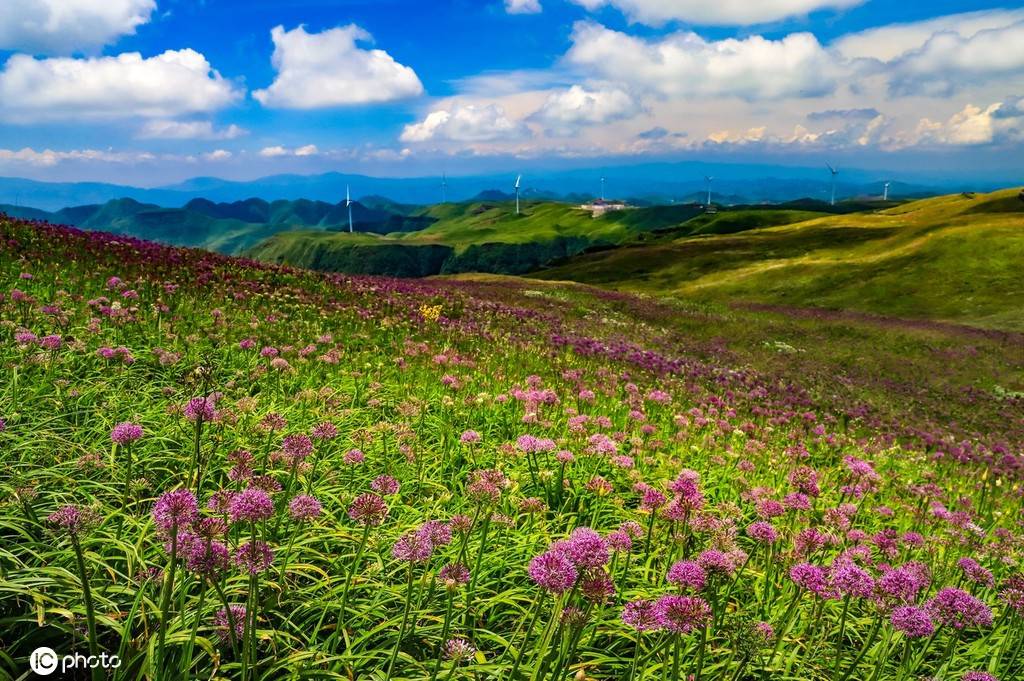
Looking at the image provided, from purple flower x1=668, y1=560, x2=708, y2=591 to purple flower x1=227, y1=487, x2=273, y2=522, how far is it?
2164 millimetres

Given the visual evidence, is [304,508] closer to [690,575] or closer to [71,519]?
[71,519]

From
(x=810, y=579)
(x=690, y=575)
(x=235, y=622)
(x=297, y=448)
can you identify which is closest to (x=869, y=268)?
(x=810, y=579)

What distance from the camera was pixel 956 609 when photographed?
3.18 m

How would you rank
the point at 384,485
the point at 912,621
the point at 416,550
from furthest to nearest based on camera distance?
the point at 384,485 → the point at 912,621 → the point at 416,550

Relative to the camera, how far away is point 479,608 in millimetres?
4145

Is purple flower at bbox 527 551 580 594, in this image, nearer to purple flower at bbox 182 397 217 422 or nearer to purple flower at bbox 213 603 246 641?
purple flower at bbox 213 603 246 641

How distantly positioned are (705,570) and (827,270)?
3199 inches

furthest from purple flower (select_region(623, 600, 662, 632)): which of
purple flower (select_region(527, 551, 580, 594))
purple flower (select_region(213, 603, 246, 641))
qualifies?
purple flower (select_region(213, 603, 246, 641))

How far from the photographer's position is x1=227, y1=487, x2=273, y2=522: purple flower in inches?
105

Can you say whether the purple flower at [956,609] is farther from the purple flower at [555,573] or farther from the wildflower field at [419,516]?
the purple flower at [555,573]

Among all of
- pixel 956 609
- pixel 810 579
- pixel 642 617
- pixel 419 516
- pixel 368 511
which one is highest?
pixel 368 511

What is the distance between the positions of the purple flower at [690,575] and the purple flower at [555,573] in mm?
725

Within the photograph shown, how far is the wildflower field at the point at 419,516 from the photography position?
3.07 m

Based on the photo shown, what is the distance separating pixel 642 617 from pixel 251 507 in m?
2.00
